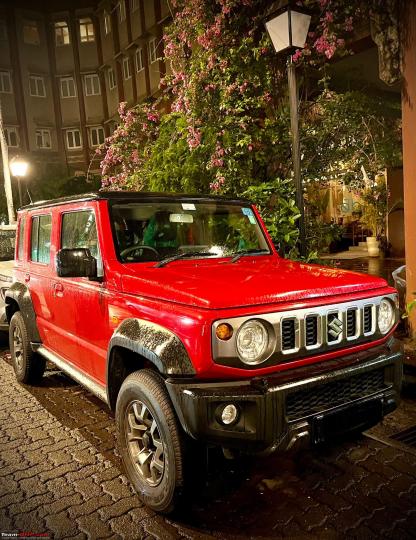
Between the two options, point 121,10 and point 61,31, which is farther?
point 61,31

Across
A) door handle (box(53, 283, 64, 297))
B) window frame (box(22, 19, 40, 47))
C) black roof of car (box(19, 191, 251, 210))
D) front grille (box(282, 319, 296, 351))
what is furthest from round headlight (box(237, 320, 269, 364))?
window frame (box(22, 19, 40, 47))

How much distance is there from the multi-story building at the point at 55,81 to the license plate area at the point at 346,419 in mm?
25808

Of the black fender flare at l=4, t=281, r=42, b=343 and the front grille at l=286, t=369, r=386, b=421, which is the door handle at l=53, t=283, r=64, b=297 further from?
the front grille at l=286, t=369, r=386, b=421

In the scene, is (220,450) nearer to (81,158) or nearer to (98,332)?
(98,332)

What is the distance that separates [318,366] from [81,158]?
29245mm

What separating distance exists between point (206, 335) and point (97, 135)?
93.7 feet

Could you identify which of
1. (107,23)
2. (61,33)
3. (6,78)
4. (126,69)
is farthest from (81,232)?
(61,33)

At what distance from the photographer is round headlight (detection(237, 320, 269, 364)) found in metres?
2.54

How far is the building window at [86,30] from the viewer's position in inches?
1073

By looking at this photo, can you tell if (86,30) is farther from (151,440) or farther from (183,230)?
(151,440)

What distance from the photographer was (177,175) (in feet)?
26.0

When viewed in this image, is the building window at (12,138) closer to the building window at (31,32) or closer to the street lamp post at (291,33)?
the building window at (31,32)

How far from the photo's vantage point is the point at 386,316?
3154 mm

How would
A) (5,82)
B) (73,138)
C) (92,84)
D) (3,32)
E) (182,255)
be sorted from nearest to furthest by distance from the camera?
1. (182,255)
2. (92,84)
3. (3,32)
4. (5,82)
5. (73,138)
